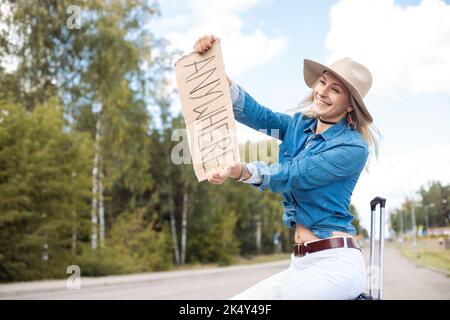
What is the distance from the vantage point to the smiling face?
2.01 m

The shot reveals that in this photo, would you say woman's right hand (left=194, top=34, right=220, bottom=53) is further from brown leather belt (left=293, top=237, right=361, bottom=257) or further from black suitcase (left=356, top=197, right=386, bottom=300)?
black suitcase (left=356, top=197, right=386, bottom=300)

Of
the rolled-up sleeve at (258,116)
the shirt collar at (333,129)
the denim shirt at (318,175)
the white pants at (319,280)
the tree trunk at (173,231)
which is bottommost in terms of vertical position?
the tree trunk at (173,231)

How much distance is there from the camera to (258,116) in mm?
2189

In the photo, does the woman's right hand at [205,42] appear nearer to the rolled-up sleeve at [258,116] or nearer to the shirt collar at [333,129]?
the rolled-up sleeve at [258,116]

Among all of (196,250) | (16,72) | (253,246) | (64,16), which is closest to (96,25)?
(64,16)

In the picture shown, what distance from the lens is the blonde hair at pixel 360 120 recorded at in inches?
80.2

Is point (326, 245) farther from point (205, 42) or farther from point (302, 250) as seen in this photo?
point (205, 42)

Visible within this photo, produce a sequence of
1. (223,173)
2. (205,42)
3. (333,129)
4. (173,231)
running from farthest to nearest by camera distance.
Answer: (173,231) < (333,129) < (205,42) < (223,173)

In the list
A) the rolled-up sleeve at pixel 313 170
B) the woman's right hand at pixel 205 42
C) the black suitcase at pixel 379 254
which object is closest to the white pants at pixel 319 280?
the black suitcase at pixel 379 254

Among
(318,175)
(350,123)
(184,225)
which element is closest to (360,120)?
(350,123)

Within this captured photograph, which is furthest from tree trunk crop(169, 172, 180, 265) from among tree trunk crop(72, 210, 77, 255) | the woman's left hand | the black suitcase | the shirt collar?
the woman's left hand

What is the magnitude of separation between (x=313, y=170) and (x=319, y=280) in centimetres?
35
